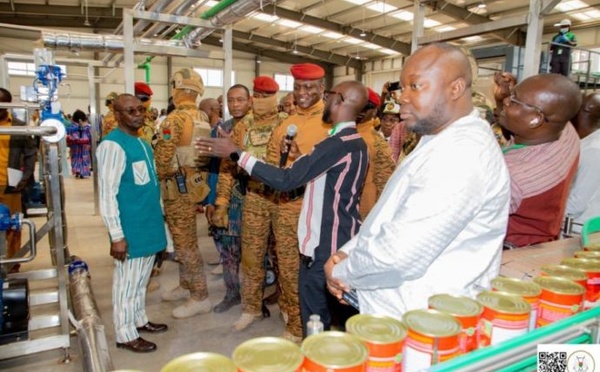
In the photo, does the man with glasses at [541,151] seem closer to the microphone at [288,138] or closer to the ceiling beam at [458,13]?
the microphone at [288,138]

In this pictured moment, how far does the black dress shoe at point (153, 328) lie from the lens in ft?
9.64

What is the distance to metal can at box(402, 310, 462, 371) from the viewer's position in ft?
2.66

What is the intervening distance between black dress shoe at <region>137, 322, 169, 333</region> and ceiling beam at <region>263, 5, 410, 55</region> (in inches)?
407

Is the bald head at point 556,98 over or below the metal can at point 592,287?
over

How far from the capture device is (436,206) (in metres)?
1.01

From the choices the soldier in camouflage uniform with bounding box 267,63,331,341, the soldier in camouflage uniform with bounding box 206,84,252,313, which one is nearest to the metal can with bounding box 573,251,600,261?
the soldier in camouflage uniform with bounding box 267,63,331,341

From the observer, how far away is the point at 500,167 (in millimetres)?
1106

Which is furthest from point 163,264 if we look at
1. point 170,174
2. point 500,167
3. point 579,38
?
point 579,38

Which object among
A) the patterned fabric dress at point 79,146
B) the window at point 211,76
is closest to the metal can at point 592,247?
the patterned fabric dress at point 79,146

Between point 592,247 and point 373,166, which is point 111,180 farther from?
point 592,247

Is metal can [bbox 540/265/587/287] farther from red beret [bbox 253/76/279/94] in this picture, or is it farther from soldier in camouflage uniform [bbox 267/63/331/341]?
red beret [bbox 253/76/279/94]

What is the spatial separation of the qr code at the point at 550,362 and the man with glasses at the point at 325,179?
136 cm

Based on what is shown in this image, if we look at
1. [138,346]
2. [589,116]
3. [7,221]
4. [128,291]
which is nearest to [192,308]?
[138,346]

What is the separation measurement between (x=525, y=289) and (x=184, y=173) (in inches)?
107
